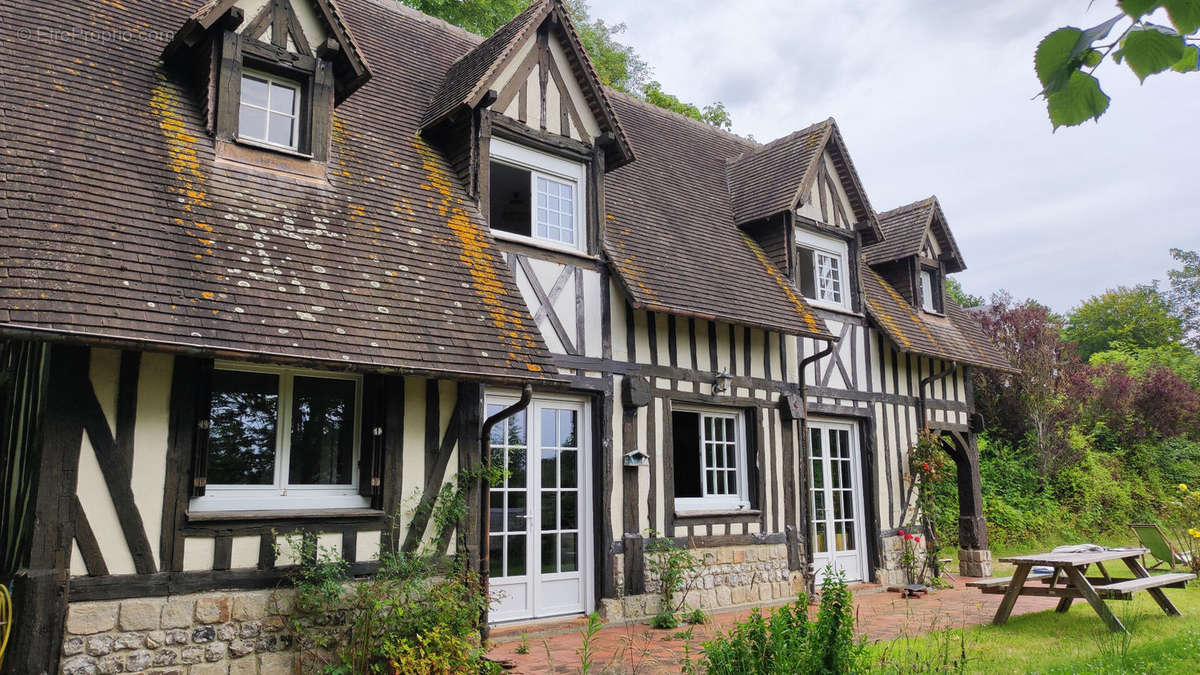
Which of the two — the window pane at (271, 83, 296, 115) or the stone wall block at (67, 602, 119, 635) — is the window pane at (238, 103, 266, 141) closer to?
the window pane at (271, 83, 296, 115)

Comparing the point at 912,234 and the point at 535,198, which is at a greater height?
the point at 912,234

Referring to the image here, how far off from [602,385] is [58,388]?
4960 mm

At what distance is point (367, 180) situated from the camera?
8086mm

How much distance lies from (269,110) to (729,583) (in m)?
6.98

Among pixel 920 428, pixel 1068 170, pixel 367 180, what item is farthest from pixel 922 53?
pixel 920 428

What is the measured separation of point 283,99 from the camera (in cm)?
788

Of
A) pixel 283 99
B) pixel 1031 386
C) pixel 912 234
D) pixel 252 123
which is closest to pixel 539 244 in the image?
pixel 283 99

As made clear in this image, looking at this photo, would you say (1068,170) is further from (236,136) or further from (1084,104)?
(236,136)

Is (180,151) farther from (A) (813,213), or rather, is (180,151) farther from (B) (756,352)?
(A) (813,213)

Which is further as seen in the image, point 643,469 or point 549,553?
point 643,469

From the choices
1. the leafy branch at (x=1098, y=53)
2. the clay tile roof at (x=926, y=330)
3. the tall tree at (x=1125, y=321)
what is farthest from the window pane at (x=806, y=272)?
the tall tree at (x=1125, y=321)

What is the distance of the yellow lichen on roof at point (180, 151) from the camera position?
21.9ft

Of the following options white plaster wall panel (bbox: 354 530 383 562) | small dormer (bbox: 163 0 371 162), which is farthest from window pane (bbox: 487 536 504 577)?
small dormer (bbox: 163 0 371 162)

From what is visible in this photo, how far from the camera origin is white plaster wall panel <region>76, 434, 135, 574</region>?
555cm
